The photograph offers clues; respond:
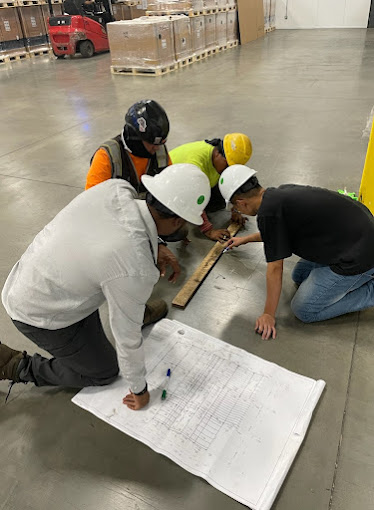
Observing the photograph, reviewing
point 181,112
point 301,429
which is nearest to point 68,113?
point 181,112

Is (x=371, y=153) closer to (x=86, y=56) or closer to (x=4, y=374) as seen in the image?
(x=4, y=374)

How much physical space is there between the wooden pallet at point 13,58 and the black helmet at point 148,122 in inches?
427

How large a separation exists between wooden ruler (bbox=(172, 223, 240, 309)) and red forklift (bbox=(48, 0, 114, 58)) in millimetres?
10052

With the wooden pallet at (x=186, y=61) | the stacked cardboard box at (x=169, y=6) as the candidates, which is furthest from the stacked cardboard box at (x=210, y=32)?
the wooden pallet at (x=186, y=61)

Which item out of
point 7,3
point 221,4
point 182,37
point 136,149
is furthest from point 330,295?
point 7,3

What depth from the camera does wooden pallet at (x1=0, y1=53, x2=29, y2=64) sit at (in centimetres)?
1090

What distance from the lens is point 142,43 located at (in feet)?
27.6

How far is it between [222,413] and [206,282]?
43.2 inches

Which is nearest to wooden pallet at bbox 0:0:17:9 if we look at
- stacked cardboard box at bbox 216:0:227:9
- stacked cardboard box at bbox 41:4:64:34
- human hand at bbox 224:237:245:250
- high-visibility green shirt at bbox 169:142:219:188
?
stacked cardboard box at bbox 41:4:64:34

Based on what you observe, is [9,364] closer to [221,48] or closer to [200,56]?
[200,56]

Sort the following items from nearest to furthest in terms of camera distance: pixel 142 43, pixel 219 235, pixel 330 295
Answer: pixel 330 295
pixel 219 235
pixel 142 43

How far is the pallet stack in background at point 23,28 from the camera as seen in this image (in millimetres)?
10555

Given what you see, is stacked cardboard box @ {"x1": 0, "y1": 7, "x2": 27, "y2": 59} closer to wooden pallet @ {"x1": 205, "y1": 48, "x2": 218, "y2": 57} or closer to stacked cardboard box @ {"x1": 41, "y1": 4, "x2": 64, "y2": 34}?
stacked cardboard box @ {"x1": 41, "y1": 4, "x2": 64, "y2": 34}

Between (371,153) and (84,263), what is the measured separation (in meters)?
2.39
